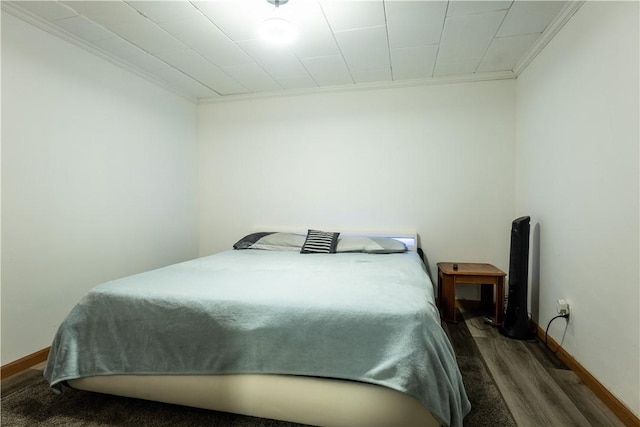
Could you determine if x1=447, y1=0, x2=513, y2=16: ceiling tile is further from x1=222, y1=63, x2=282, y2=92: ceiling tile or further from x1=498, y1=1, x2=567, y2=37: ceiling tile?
x1=222, y1=63, x2=282, y2=92: ceiling tile

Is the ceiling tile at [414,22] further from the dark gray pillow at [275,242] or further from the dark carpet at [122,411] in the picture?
the dark carpet at [122,411]

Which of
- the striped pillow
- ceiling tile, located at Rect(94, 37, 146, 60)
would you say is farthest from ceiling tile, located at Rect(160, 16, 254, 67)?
the striped pillow

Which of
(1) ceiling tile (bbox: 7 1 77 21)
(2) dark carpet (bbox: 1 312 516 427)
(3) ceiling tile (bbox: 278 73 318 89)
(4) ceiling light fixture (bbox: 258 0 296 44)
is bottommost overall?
(2) dark carpet (bbox: 1 312 516 427)

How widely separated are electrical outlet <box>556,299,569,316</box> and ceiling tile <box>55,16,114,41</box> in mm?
3689

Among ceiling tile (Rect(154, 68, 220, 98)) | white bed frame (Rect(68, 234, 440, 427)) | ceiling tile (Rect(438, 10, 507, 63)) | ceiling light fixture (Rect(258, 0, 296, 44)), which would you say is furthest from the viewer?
ceiling tile (Rect(154, 68, 220, 98))

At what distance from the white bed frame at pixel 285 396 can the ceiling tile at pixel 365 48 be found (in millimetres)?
2268

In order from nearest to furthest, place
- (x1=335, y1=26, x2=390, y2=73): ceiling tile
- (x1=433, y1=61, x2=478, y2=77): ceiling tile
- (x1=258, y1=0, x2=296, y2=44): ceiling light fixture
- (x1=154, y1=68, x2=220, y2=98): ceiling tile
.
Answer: (x1=258, y1=0, x2=296, y2=44): ceiling light fixture, (x1=335, y1=26, x2=390, y2=73): ceiling tile, (x1=433, y1=61, x2=478, y2=77): ceiling tile, (x1=154, y1=68, x2=220, y2=98): ceiling tile

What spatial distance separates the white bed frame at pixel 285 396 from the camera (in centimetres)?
122

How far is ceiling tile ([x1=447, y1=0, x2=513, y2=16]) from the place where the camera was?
1895 millimetres

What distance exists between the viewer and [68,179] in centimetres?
223

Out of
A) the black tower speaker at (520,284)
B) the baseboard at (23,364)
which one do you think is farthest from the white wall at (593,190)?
the baseboard at (23,364)

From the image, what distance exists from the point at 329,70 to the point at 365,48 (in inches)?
19.5

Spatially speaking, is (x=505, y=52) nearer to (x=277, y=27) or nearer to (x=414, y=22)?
(x=414, y=22)

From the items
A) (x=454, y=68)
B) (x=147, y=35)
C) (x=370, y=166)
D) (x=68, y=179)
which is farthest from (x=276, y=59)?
(x=68, y=179)
